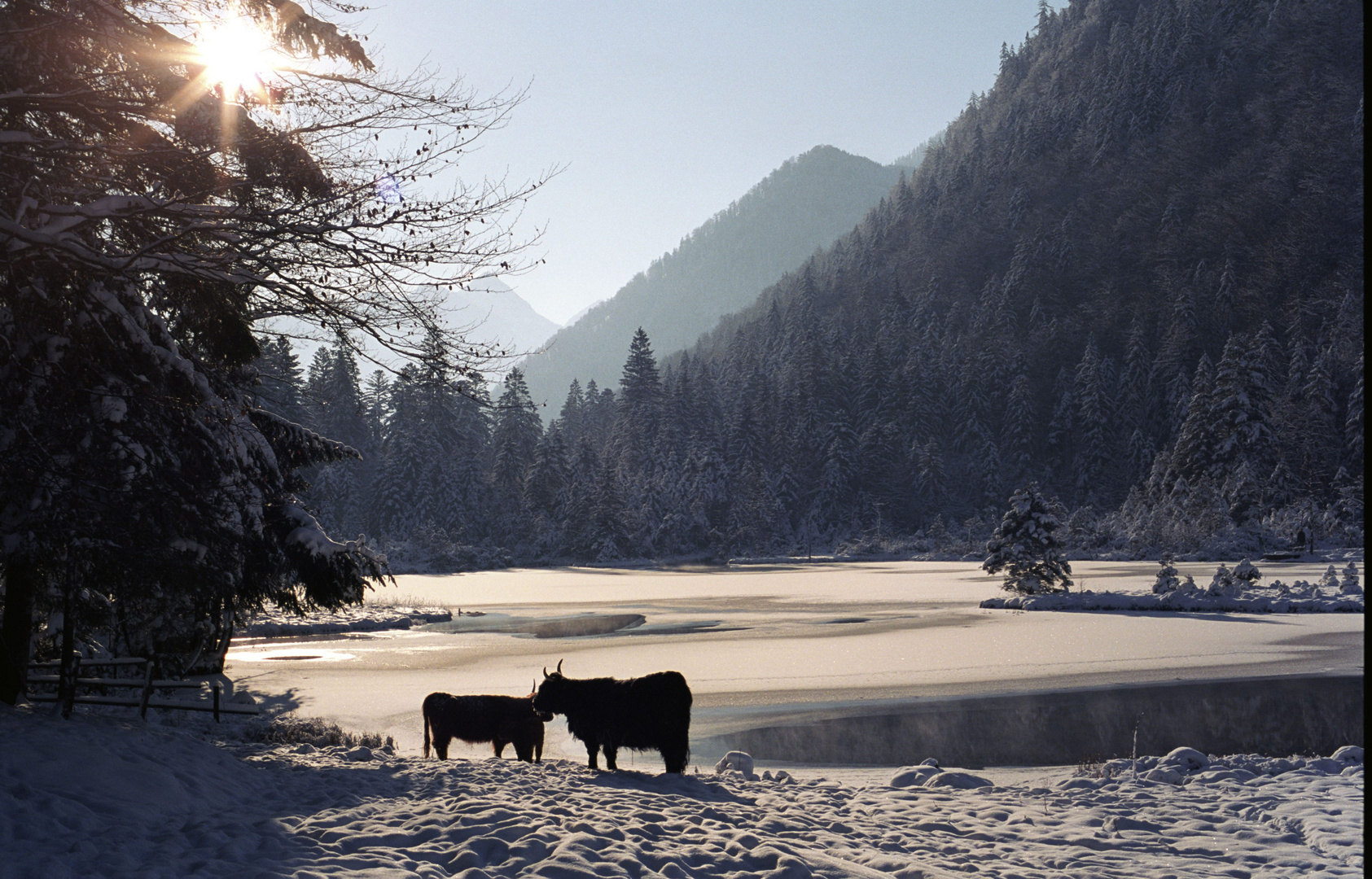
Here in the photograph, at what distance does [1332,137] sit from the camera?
12081 cm

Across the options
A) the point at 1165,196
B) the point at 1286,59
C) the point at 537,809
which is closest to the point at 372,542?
the point at 537,809

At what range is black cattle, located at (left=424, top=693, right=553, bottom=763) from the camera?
11953mm

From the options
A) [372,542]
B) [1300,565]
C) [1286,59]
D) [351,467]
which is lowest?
[1300,565]

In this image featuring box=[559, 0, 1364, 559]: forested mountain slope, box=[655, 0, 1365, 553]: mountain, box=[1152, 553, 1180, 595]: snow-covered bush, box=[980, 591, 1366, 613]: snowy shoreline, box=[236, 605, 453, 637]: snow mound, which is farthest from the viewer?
box=[559, 0, 1364, 559]: forested mountain slope

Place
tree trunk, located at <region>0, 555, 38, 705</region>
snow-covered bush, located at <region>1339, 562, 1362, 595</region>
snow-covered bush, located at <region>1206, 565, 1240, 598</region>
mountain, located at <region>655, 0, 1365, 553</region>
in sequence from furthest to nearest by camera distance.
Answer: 1. mountain, located at <region>655, 0, 1365, 553</region>
2. snow-covered bush, located at <region>1206, 565, 1240, 598</region>
3. snow-covered bush, located at <region>1339, 562, 1362, 595</region>
4. tree trunk, located at <region>0, 555, 38, 705</region>

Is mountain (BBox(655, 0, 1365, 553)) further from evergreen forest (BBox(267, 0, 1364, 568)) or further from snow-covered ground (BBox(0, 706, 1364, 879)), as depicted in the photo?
snow-covered ground (BBox(0, 706, 1364, 879))

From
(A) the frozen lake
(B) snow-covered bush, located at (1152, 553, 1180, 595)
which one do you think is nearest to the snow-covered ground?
(A) the frozen lake

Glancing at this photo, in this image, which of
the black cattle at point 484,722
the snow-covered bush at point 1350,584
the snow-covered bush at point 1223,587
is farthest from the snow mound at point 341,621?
the snow-covered bush at point 1350,584

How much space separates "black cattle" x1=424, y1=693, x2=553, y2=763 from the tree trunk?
15.7 ft

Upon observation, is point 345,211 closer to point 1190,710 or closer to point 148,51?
point 148,51

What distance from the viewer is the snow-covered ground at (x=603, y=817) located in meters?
6.51

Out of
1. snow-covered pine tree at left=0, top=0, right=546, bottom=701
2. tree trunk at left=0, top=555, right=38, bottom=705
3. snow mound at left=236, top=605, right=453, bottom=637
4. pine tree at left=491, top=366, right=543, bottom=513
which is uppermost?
pine tree at left=491, top=366, right=543, bottom=513

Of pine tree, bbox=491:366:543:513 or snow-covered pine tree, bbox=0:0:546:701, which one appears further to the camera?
pine tree, bbox=491:366:543:513

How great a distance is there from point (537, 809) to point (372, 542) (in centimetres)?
7204
